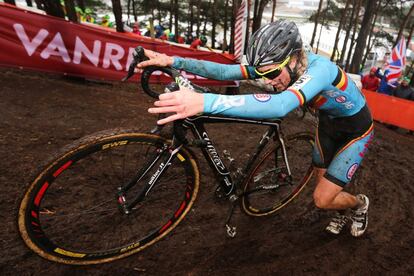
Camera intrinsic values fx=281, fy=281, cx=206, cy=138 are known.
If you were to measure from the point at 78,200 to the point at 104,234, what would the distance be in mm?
630

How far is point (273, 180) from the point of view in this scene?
3.97 metres

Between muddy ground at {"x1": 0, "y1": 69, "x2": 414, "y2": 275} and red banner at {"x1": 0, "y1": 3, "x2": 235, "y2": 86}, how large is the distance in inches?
58.8

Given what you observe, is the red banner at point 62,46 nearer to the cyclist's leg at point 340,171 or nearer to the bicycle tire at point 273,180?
the bicycle tire at point 273,180

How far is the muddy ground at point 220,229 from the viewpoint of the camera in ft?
9.50

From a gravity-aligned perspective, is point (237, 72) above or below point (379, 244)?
above

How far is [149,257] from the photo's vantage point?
3.01 meters

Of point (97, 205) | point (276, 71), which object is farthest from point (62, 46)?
point (276, 71)

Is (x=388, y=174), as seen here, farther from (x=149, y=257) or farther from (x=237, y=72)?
(x=149, y=257)

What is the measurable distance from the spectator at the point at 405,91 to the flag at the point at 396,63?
131 centimetres

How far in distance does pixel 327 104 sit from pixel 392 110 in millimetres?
10205

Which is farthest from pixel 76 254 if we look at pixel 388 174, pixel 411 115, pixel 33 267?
pixel 411 115

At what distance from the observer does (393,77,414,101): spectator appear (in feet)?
36.3

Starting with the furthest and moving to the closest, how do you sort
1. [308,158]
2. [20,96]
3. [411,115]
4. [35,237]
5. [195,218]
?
[411,115], [20,96], [308,158], [195,218], [35,237]

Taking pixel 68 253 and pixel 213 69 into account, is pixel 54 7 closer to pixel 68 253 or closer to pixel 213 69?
pixel 213 69
